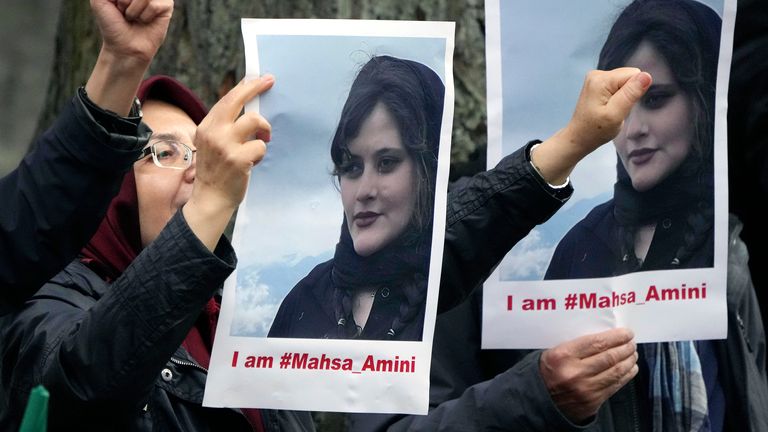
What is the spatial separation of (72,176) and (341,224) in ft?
1.61

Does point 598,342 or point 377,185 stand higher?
point 377,185

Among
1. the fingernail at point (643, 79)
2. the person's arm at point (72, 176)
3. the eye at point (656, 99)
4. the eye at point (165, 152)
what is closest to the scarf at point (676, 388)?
the eye at point (656, 99)

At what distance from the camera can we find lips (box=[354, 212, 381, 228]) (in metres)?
2.81

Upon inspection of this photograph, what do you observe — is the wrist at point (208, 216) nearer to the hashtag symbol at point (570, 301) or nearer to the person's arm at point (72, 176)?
the person's arm at point (72, 176)

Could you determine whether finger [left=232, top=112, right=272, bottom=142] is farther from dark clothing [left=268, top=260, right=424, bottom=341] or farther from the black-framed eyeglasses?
the black-framed eyeglasses

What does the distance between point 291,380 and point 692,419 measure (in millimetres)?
1122

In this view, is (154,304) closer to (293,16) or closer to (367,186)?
(367,186)

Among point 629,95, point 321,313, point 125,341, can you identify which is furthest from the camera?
point 629,95

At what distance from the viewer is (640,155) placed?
3016 mm

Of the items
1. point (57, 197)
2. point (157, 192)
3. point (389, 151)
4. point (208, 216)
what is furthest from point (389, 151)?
point (57, 197)

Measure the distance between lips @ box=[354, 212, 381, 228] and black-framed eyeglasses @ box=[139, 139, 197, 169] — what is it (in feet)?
1.42

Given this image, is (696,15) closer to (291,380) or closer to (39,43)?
(291,380)

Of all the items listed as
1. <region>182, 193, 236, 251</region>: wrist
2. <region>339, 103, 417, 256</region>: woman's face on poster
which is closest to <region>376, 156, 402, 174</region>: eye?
<region>339, 103, 417, 256</region>: woman's face on poster

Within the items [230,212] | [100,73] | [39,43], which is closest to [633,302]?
[230,212]
